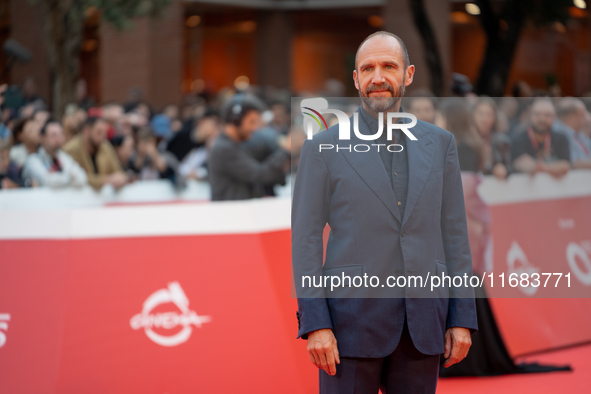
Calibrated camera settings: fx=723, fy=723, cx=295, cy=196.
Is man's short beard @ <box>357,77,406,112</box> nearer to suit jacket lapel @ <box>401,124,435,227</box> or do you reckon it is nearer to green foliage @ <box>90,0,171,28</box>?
suit jacket lapel @ <box>401,124,435,227</box>

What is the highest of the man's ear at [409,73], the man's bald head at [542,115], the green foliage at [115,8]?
the green foliage at [115,8]

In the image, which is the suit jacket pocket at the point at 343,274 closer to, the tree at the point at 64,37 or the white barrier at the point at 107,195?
the white barrier at the point at 107,195

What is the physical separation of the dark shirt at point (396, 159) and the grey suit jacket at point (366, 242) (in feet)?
0.11

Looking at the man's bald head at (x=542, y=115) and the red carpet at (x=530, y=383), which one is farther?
the red carpet at (x=530, y=383)

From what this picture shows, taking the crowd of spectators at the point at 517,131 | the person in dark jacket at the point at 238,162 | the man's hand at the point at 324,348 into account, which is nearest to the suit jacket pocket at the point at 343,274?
the man's hand at the point at 324,348

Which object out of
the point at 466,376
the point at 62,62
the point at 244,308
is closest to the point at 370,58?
the point at 244,308

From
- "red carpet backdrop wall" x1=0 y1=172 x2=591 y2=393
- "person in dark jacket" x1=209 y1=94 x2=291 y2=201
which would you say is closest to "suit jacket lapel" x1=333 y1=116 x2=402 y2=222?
"red carpet backdrop wall" x1=0 y1=172 x2=591 y2=393

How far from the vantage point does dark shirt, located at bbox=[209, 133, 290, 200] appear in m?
5.81

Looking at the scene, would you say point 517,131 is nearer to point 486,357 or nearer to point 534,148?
point 534,148

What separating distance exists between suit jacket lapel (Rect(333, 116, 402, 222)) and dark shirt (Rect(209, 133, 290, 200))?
10.4 feet

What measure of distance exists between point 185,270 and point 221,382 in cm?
67

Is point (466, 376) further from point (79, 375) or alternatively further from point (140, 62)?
point (140, 62)

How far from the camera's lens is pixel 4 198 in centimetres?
604

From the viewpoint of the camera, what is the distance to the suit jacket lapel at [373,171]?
253 cm
